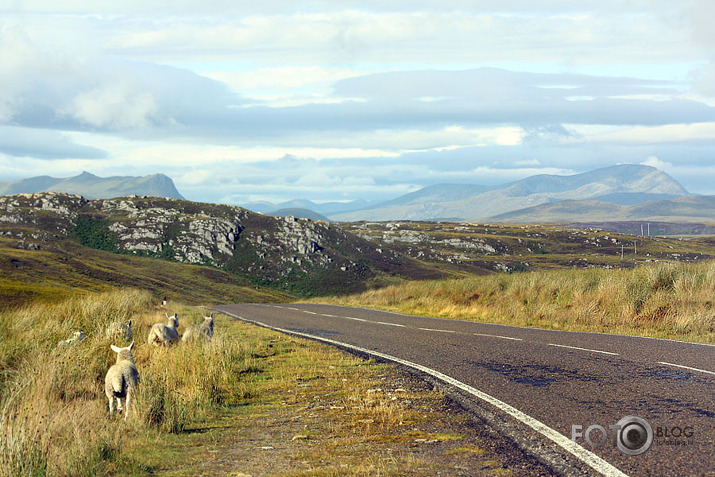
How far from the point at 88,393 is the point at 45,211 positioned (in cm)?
15146

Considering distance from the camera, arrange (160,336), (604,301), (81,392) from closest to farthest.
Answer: (81,392)
(160,336)
(604,301)

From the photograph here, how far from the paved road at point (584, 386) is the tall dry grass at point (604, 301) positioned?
2.24 metres

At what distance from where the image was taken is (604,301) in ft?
59.6

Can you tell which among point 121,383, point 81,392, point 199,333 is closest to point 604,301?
point 199,333

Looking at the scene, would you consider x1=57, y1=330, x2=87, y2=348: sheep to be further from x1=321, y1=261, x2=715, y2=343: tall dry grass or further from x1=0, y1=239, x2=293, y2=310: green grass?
x1=0, y1=239, x2=293, y2=310: green grass

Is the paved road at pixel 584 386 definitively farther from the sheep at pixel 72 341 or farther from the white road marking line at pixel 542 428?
the sheep at pixel 72 341

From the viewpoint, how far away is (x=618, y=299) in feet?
58.0

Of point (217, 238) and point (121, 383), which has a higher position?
point (121, 383)

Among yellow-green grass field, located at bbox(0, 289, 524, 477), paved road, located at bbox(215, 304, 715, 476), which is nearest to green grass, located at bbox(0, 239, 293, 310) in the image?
yellow-green grass field, located at bbox(0, 289, 524, 477)

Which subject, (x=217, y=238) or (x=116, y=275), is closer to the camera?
(x=116, y=275)

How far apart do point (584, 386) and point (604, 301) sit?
10747 millimetres

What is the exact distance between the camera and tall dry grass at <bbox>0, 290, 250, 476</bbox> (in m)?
5.79

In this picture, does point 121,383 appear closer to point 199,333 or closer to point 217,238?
point 199,333

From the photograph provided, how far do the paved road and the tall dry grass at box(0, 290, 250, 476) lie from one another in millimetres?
3849
